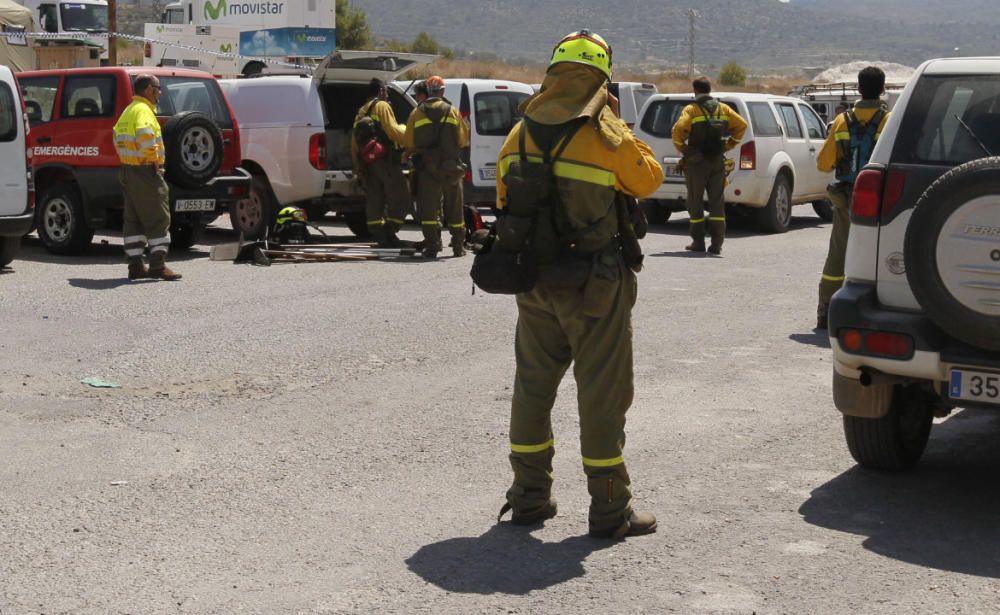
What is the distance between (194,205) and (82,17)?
28277mm

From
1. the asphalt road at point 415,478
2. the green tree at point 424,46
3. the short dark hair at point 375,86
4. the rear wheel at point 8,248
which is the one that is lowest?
the asphalt road at point 415,478

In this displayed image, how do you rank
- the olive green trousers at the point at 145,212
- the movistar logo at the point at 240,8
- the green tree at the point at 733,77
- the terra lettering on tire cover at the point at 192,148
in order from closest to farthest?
the olive green trousers at the point at 145,212 → the terra lettering on tire cover at the point at 192,148 → the movistar logo at the point at 240,8 → the green tree at the point at 733,77

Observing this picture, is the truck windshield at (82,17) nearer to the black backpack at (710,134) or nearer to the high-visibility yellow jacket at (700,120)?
the high-visibility yellow jacket at (700,120)

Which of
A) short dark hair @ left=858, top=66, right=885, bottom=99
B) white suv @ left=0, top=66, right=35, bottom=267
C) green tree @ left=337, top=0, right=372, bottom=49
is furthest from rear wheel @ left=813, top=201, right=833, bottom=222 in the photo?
green tree @ left=337, top=0, right=372, bottom=49

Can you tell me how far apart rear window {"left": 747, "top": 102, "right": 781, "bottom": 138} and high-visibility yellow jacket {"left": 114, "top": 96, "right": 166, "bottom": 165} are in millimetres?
8500

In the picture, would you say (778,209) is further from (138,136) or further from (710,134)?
(138,136)

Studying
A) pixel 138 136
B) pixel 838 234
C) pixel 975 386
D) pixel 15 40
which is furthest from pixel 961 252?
pixel 15 40

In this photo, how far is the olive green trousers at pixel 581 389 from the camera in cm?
534

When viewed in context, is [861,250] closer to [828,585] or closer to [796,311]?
[828,585]

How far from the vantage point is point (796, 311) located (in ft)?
36.6

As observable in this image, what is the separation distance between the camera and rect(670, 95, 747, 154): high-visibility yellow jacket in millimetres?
14734

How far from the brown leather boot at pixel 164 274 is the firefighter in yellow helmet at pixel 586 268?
7.65 m

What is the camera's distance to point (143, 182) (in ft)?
40.3

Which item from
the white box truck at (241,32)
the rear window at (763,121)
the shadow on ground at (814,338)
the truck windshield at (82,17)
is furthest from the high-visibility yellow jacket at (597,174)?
the truck windshield at (82,17)
